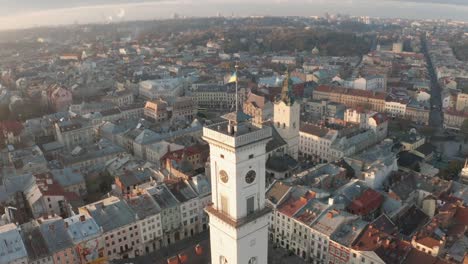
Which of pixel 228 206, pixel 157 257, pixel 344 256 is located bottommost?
pixel 157 257

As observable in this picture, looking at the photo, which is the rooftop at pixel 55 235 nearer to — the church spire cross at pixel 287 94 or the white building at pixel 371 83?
the church spire cross at pixel 287 94

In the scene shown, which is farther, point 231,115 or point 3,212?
point 3,212

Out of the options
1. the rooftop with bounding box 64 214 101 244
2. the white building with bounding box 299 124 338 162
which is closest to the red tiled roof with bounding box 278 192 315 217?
the rooftop with bounding box 64 214 101 244

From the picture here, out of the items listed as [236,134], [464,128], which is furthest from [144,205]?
[464,128]

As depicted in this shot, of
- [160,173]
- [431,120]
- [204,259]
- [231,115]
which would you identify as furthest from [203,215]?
[431,120]

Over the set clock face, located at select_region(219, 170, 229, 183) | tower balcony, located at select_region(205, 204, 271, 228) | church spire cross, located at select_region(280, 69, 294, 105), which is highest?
clock face, located at select_region(219, 170, 229, 183)

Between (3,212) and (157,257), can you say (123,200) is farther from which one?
(3,212)

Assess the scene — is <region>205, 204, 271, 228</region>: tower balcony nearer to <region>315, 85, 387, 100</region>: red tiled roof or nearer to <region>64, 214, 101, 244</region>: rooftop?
<region>64, 214, 101, 244</region>: rooftop

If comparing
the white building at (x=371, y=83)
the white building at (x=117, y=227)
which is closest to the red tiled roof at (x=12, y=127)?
the white building at (x=117, y=227)
